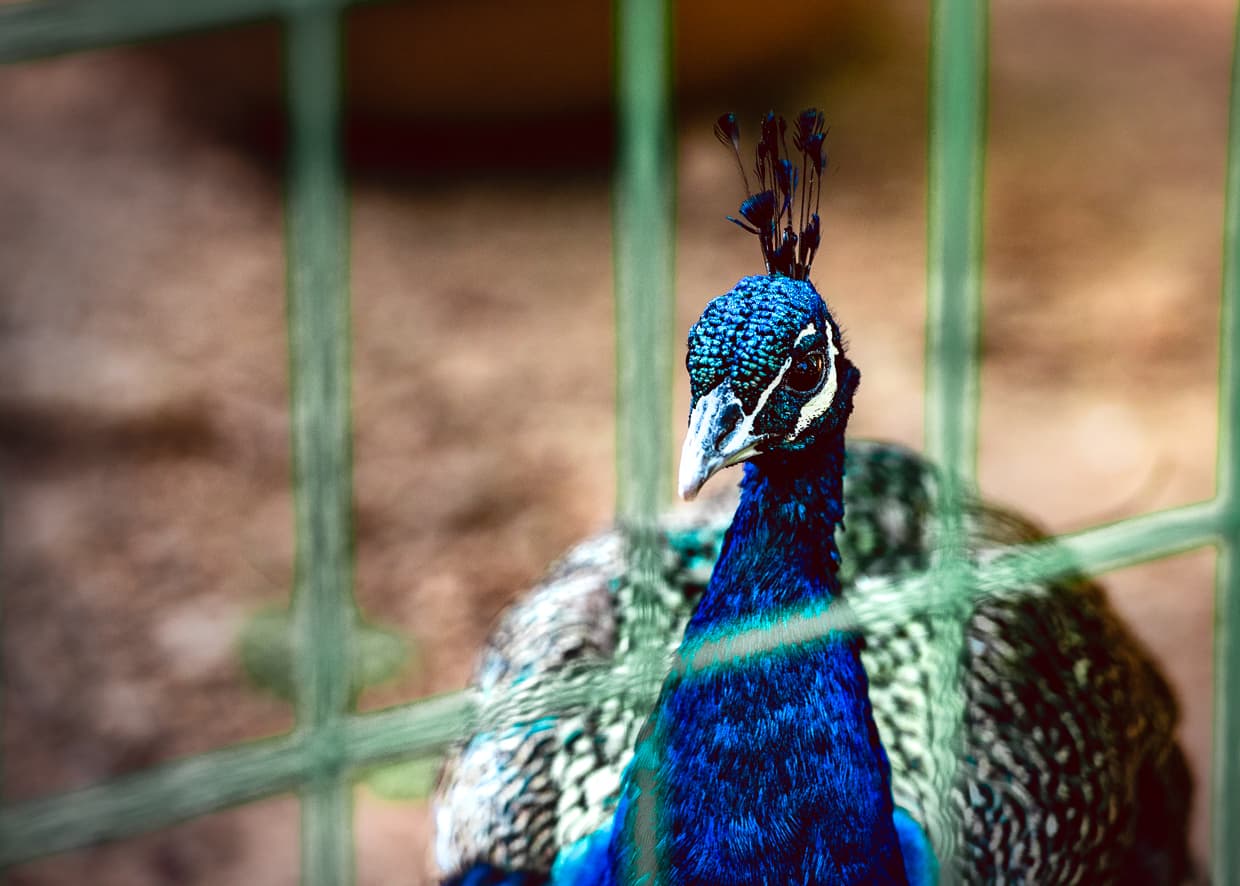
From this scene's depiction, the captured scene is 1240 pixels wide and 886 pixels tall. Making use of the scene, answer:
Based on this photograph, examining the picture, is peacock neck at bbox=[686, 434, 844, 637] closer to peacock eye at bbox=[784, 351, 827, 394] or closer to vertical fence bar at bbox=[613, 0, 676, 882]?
peacock eye at bbox=[784, 351, 827, 394]

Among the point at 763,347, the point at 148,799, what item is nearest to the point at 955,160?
the point at 763,347

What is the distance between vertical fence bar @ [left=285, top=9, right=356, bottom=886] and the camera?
28.0 inches

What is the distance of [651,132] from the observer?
837 mm

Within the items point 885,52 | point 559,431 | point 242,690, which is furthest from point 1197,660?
point 885,52

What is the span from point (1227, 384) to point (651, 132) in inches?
30.4

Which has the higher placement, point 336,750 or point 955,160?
point 955,160

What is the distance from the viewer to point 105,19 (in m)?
0.64

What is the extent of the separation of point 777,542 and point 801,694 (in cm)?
12

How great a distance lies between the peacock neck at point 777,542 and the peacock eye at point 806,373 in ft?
0.21

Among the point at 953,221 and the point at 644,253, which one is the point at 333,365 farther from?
the point at 953,221

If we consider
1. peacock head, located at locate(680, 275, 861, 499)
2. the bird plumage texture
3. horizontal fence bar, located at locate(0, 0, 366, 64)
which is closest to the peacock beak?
peacock head, located at locate(680, 275, 861, 499)

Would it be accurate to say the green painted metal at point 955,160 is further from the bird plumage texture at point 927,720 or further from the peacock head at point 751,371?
the bird plumage texture at point 927,720

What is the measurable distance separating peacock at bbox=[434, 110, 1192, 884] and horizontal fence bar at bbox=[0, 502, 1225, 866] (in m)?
0.06

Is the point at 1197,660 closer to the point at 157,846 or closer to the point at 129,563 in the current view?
the point at 157,846
